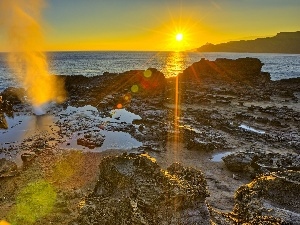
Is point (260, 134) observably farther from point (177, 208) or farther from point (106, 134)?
point (177, 208)

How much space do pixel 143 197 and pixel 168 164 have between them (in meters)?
10.1

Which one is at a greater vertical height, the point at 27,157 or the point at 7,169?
the point at 7,169

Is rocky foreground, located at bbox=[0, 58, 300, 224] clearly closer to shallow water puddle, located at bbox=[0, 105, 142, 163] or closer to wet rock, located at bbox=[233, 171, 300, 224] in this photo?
wet rock, located at bbox=[233, 171, 300, 224]

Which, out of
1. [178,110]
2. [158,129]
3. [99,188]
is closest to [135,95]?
[178,110]

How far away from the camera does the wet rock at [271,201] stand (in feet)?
21.6

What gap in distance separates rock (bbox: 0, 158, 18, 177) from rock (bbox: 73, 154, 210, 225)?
861 centimetres

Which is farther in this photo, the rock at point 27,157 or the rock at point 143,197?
the rock at point 27,157

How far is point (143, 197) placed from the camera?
6.59 meters

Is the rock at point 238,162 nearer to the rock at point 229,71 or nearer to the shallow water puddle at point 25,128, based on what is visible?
the shallow water puddle at point 25,128

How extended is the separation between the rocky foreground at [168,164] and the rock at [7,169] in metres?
0.05

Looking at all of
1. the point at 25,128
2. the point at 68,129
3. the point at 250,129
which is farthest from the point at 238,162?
the point at 25,128

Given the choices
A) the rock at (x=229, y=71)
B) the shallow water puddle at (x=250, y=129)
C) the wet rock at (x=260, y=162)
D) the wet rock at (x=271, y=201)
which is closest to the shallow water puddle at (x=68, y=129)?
the wet rock at (x=260, y=162)

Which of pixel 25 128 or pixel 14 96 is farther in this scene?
pixel 14 96

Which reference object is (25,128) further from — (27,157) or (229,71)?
(229,71)
